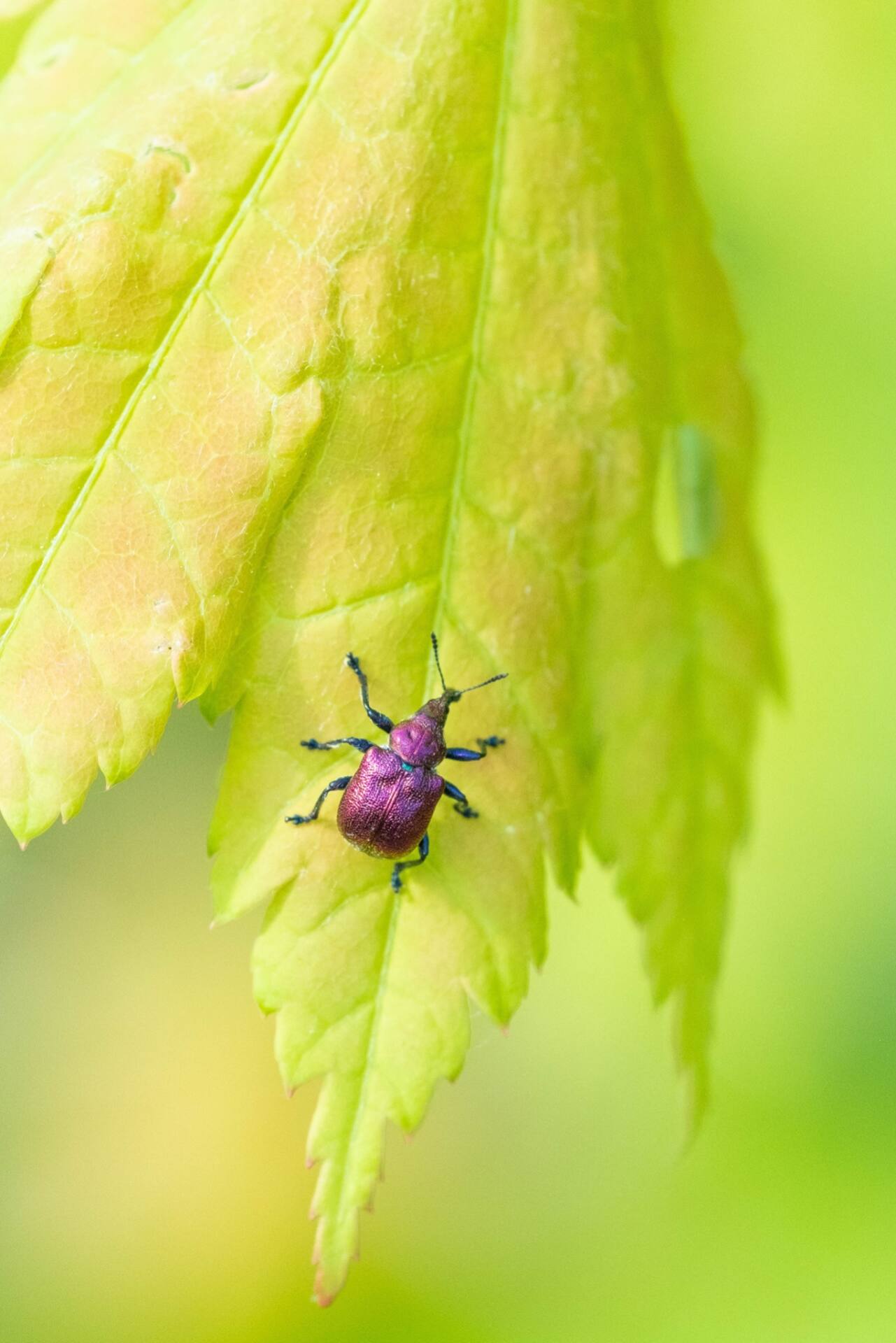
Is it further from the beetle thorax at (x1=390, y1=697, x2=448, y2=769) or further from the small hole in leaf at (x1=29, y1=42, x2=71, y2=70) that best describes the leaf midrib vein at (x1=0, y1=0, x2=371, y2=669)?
the beetle thorax at (x1=390, y1=697, x2=448, y2=769)

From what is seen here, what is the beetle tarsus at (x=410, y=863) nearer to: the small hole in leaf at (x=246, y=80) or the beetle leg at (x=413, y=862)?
the beetle leg at (x=413, y=862)

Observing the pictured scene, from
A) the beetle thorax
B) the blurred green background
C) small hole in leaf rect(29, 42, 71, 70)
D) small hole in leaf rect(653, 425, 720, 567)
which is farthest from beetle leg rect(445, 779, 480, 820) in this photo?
the blurred green background

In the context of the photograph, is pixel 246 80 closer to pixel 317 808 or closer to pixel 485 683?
pixel 485 683

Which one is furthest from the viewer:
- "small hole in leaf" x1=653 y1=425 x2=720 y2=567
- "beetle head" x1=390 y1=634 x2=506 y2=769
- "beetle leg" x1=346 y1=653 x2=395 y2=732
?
"small hole in leaf" x1=653 y1=425 x2=720 y2=567

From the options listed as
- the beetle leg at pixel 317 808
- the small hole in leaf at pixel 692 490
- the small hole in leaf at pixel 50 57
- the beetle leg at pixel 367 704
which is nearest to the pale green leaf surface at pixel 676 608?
the small hole in leaf at pixel 692 490

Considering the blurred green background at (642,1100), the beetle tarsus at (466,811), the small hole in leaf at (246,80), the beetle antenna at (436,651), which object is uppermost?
the small hole in leaf at (246,80)

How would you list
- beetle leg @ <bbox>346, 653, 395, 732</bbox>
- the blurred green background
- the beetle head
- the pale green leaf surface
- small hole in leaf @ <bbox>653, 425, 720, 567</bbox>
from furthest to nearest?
the blurred green background, small hole in leaf @ <bbox>653, 425, 720, 567</bbox>, the pale green leaf surface, the beetle head, beetle leg @ <bbox>346, 653, 395, 732</bbox>

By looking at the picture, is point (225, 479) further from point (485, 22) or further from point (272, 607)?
→ point (485, 22)
